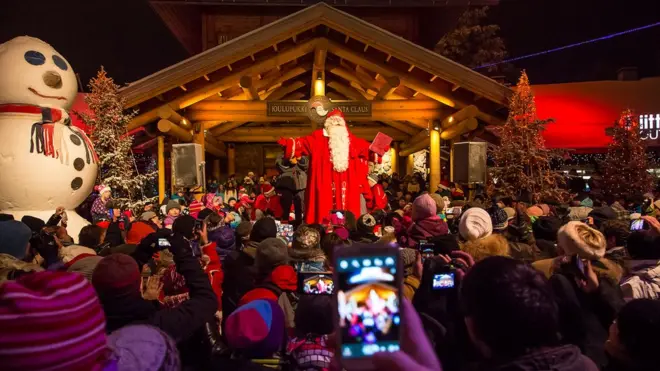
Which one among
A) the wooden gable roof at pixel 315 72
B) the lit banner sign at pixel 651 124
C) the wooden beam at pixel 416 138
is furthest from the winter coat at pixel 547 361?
the lit banner sign at pixel 651 124

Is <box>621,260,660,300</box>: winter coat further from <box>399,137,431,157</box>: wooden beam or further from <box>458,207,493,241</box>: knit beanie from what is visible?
<box>399,137,431,157</box>: wooden beam

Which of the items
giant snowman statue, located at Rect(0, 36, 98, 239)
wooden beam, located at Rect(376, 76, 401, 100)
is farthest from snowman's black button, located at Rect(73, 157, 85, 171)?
wooden beam, located at Rect(376, 76, 401, 100)

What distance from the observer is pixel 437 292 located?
264cm

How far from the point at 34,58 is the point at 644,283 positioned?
32.4 feet

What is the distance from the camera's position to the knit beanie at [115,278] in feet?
7.96

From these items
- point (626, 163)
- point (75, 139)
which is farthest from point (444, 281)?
point (626, 163)

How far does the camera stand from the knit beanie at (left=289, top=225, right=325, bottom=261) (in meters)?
3.97

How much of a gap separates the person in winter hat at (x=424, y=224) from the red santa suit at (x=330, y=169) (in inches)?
245

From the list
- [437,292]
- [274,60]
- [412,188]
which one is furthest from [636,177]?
[437,292]

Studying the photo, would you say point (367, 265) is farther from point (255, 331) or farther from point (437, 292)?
point (437, 292)

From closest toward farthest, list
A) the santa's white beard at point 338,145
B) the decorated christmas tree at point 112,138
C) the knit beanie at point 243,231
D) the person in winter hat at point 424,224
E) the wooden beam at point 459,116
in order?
the person in winter hat at point 424,224, the knit beanie at point 243,231, the santa's white beard at point 338,145, the decorated christmas tree at point 112,138, the wooden beam at point 459,116

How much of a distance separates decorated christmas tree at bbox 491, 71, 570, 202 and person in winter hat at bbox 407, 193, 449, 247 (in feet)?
28.0

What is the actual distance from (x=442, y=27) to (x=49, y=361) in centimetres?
1960

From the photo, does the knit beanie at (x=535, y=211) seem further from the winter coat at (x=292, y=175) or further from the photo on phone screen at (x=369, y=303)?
the photo on phone screen at (x=369, y=303)
